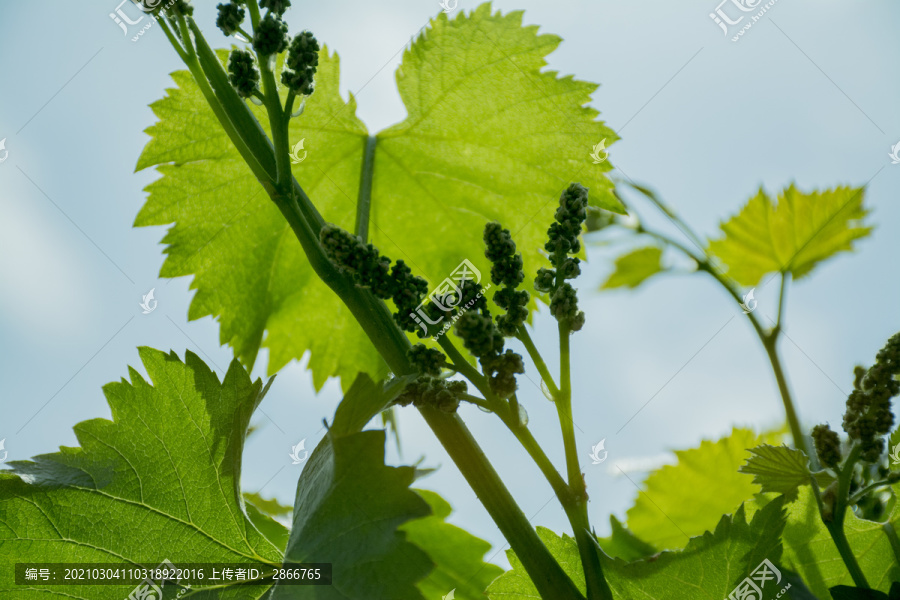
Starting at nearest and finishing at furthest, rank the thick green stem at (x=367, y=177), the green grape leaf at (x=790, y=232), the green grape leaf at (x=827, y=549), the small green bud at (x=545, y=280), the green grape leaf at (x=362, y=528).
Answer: the green grape leaf at (x=362, y=528), the small green bud at (x=545, y=280), the green grape leaf at (x=827, y=549), the thick green stem at (x=367, y=177), the green grape leaf at (x=790, y=232)

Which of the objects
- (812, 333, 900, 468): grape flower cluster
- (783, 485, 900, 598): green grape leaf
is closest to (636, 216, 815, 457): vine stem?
(783, 485, 900, 598): green grape leaf

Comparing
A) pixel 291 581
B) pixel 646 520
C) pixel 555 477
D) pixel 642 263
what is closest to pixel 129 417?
pixel 291 581

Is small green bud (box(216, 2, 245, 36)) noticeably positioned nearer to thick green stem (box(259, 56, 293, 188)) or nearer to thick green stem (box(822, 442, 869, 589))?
thick green stem (box(259, 56, 293, 188))

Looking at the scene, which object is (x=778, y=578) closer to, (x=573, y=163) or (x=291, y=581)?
(x=291, y=581)

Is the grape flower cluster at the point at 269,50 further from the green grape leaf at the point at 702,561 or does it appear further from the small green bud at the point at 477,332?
the green grape leaf at the point at 702,561

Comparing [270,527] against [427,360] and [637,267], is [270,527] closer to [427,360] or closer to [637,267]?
[427,360]

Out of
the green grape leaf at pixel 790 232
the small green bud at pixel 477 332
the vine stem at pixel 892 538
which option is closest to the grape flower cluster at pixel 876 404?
the vine stem at pixel 892 538
